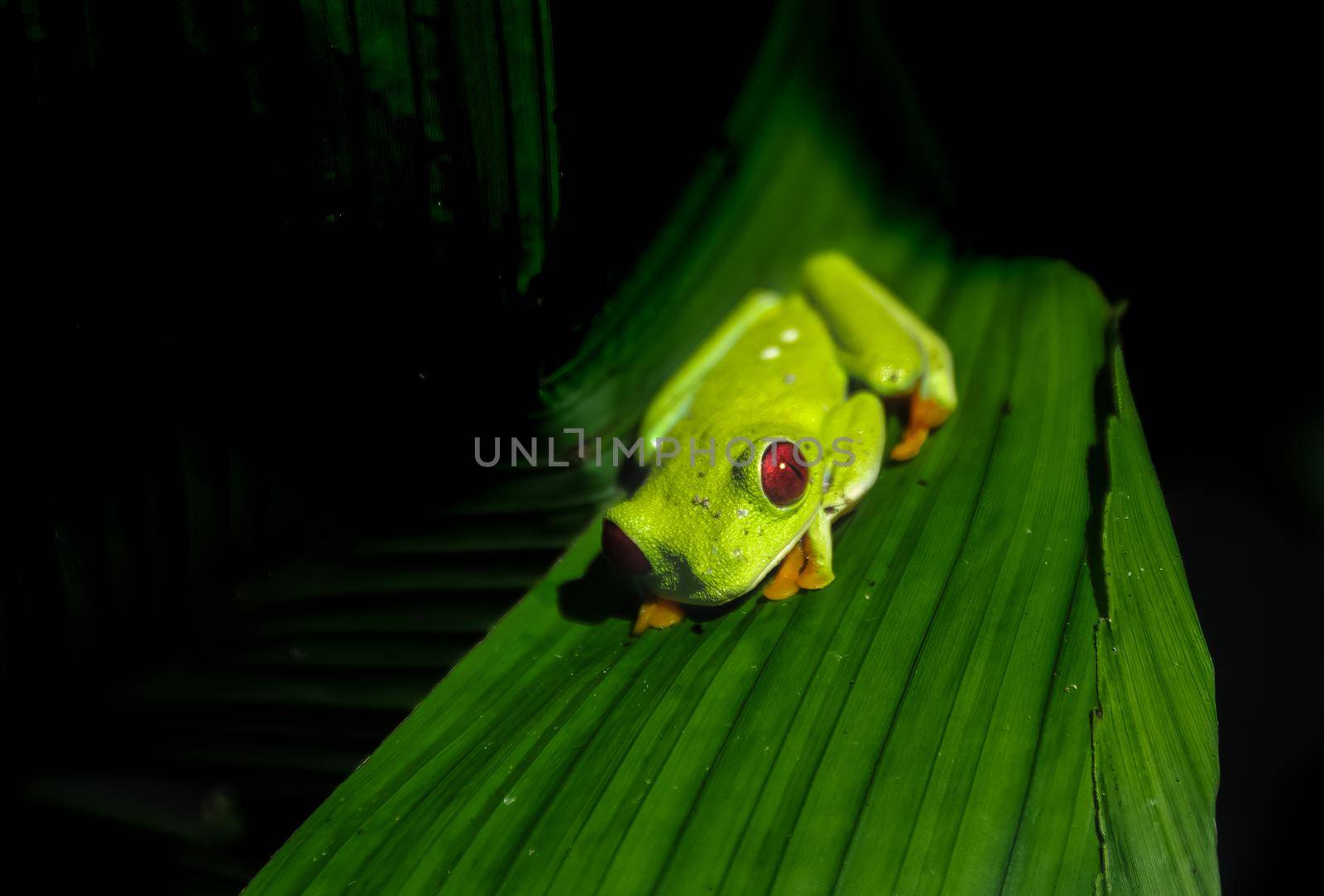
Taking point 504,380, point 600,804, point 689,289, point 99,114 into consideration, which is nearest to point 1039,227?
point 689,289

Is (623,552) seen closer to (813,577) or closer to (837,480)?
(813,577)

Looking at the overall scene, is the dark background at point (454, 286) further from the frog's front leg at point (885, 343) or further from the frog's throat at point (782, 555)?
the frog's throat at point (782, 555)

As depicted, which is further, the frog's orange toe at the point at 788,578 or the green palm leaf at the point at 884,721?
the frog's orange toe at the point at 788,578

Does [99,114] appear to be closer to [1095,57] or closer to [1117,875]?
[1117,875]

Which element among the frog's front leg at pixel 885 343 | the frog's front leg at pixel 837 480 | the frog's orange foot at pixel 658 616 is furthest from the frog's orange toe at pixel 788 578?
the frog's front leg at pixel 885 343

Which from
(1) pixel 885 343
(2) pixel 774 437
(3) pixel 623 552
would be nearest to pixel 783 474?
(2) pixel 774 437
